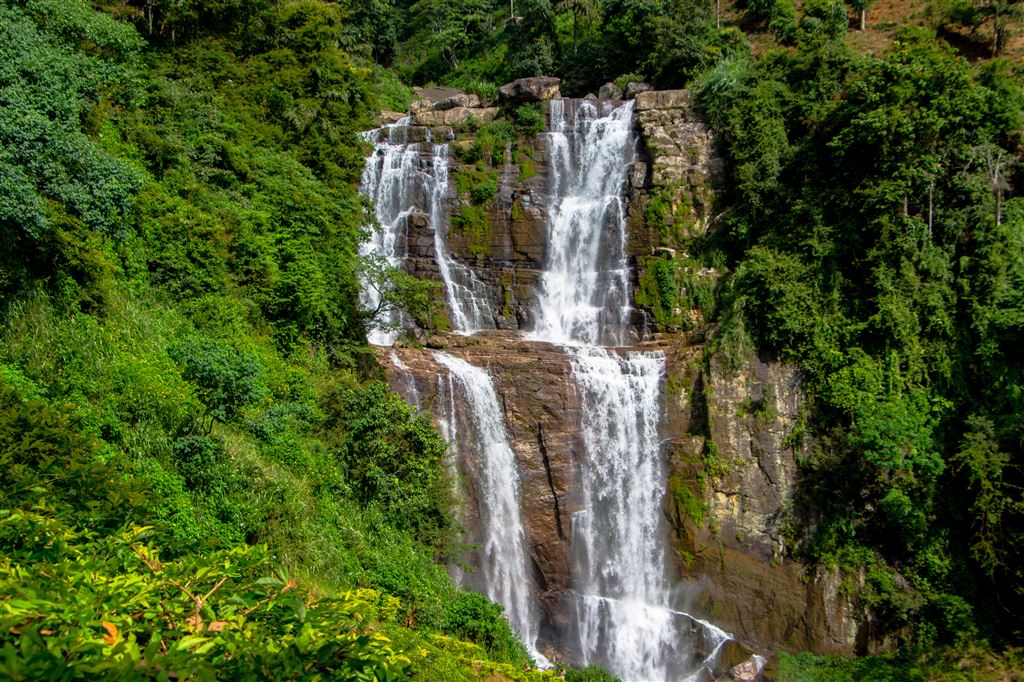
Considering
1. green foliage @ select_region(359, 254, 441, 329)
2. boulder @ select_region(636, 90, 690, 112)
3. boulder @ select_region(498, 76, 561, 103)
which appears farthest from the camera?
boulder @ select_region(498, 76, 561, 103)

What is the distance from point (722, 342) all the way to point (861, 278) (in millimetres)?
4263

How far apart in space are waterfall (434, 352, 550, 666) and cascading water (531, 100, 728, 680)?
1.28 m

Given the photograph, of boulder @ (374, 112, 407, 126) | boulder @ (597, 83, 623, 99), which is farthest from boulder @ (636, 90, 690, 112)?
boulder @ (374, 112, 407, 126)

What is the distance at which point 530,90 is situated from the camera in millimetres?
27656

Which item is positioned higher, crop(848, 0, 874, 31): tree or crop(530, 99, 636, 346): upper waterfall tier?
crop(848, 0, 874, 31): tree

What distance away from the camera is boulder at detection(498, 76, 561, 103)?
1091 inches

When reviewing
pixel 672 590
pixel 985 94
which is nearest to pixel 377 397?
pixel 672 590

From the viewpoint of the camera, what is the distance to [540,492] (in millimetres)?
17391

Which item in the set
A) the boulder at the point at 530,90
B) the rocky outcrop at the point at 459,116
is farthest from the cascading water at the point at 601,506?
the boulder at the point at 530,90

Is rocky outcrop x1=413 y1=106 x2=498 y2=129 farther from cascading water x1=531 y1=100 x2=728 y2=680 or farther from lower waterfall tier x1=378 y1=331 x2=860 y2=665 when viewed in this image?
lower waterfall tier x1=378 y1=331 x2=860 y2=665

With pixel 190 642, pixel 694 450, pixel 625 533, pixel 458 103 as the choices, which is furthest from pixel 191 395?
pixel 458 103

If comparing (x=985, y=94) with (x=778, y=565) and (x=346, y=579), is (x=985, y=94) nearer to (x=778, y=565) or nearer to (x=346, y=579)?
(x=778, y=565)

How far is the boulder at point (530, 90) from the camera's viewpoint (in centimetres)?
2772

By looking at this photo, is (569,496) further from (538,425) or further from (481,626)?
(481,626)
